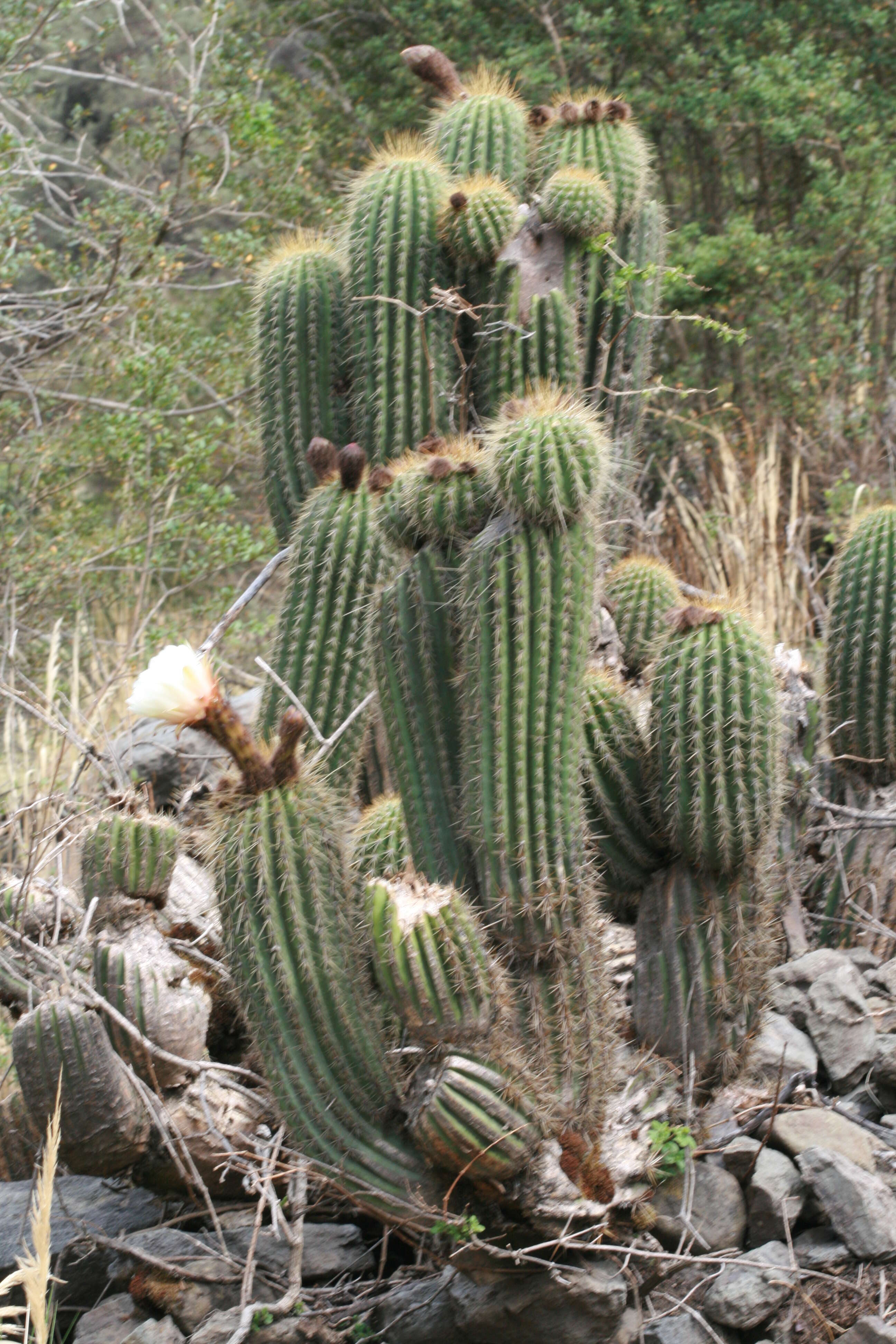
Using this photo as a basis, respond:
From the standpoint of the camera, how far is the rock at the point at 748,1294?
2.15 m

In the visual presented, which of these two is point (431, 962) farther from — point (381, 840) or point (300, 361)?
point (300, 361)

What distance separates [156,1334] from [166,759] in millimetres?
2229

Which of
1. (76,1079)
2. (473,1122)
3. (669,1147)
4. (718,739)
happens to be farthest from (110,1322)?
(718,739)

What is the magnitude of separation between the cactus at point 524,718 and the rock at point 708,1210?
1.88 ft

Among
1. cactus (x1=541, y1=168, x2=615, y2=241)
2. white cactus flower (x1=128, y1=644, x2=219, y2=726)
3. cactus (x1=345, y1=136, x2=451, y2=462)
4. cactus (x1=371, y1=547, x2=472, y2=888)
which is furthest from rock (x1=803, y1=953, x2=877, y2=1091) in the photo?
cactus (x1=541, y1=168, x2=615, y2=241)

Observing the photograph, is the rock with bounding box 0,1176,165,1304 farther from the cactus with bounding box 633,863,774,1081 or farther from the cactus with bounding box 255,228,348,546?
the cactus with bounding box 255,228,348,546

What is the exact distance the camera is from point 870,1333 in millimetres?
2008

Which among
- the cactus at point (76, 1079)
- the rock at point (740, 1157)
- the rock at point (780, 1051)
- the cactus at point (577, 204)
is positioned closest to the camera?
the cactus at point (76, 1079)

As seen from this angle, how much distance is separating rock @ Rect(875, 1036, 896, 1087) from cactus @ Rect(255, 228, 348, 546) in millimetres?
2135

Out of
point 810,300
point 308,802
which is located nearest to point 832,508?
point 810,300

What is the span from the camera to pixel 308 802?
209cm

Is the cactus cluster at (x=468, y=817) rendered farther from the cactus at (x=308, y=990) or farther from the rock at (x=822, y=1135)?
the rock at (x=822, y=1135)

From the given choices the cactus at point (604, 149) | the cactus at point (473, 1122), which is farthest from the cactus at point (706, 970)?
the cactus at point (604, 149)

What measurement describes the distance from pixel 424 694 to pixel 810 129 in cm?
559
